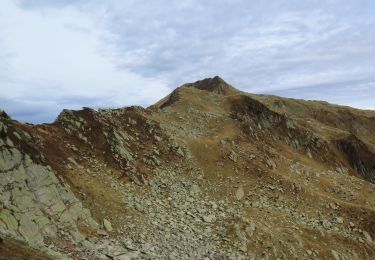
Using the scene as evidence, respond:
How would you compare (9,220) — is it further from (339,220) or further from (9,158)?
(339,220)

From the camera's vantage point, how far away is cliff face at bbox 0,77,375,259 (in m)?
25.5

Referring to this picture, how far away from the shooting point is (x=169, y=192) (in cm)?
3559

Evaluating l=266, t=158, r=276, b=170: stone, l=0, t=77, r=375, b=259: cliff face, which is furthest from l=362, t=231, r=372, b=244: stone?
l=266, t=158, r=276, b=170: stone

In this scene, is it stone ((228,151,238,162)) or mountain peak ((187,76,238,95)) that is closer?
stone ((228,151,238,162))

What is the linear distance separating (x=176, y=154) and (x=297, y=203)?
13.0m

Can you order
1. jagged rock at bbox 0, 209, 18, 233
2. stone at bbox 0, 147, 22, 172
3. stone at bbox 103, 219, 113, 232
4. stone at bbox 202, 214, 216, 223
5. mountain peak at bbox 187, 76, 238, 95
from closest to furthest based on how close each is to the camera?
1. jagged rock at bbox 0, 209, 18, 233
2. stone at bbox 0, 147, 22, 172
3. stone at bbox 103, 219, 113, 232
4. stone at bbox 202, 214, 216, 223
5. mountain peak at bbox 187, 76, 238, 95

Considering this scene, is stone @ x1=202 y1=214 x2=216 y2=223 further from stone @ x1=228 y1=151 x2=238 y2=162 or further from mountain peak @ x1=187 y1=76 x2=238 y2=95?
mountain peak @ x1=187 y1=76 x2=238 y2=95

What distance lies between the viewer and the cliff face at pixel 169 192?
2547 cm

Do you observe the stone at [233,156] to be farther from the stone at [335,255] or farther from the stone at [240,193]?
the stone at [335,255]

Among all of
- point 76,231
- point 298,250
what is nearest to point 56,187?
point 76,231

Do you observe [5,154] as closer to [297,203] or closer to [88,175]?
[88,175]

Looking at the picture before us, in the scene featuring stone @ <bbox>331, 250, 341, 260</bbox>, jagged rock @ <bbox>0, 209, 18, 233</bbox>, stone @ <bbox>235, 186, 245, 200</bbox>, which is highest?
jagged rock @ <bbox>0, 209, 18, 233</bbox>

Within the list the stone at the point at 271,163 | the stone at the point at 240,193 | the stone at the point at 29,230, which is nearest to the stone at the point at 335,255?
the stone at the point at 240,193

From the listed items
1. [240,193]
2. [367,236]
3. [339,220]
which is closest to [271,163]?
[240,193]
